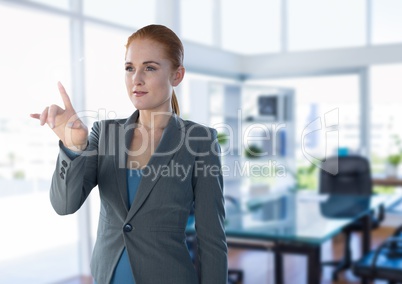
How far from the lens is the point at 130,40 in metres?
1.29

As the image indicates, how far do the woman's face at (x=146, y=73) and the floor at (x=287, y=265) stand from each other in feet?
9.70

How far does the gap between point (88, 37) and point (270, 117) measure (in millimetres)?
3238

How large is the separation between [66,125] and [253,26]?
6612 millimetres

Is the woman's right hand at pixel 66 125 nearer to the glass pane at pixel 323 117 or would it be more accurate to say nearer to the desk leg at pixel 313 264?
the desk leg at pixel 313 264

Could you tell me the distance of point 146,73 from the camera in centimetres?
127

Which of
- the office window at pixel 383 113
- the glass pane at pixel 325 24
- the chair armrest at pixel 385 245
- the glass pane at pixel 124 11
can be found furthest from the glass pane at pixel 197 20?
the chair armrest at pixel 385 245

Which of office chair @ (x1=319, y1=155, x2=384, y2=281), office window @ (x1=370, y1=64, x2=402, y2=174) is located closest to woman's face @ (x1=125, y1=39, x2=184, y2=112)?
office chair @ (x1=319, y1=155, x2=384, y2=281)

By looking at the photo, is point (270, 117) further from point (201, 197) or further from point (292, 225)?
point (201, 197)

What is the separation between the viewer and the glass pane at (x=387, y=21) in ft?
21.9

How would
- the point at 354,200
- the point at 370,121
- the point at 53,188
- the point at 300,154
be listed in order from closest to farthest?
the point at 53,188, the point at 354,200, the point at 370,121, the point at 300,154

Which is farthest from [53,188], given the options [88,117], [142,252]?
[88,117]

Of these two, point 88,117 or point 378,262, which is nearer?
point 378,262

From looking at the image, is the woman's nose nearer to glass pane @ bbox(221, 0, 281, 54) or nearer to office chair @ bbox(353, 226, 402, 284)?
office chair @ bbox(353, 226, 402, 284)

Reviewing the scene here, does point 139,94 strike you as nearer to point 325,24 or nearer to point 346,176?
point 346,176
